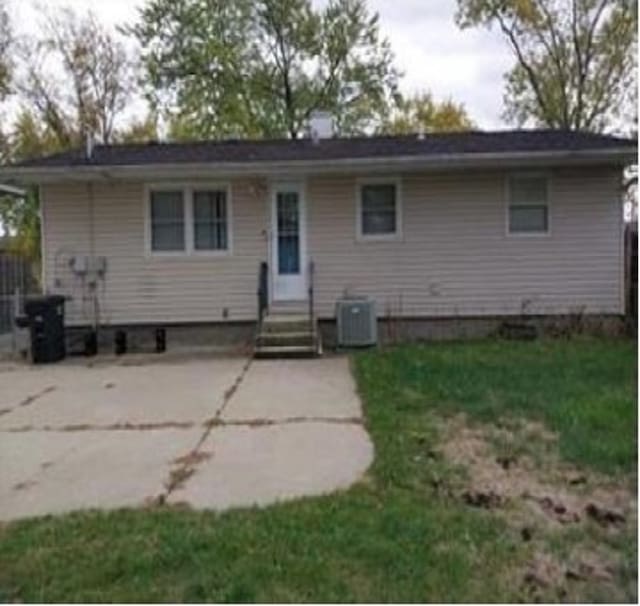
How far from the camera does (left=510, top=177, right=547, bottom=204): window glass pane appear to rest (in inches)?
606

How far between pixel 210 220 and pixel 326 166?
2.41m

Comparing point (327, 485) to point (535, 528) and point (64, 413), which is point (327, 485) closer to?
point (535, 528)

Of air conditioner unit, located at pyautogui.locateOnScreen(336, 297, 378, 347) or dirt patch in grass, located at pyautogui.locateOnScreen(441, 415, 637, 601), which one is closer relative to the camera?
dirt patch in grass, located at pyautogui.locateOnScreen(441, 415, 637, 601)

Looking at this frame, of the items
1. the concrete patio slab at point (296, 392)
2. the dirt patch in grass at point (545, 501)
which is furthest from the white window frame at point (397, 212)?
the dirt patch in grass at point (545, 501)

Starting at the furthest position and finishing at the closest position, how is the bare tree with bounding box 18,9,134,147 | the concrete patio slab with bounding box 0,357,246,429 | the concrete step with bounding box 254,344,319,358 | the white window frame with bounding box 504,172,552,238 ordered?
1. the bare tree with bounding box 18,9,134,147
2. the white window frame with bounding box 504,172,552,238
3. the concrete step with bounding box 254,344,319,358
4. the concrete patio slab with bounding box 0,357,246,429

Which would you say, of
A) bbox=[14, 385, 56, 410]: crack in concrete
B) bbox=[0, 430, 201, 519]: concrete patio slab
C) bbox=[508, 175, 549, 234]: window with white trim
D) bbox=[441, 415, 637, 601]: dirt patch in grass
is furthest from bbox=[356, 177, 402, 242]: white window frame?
bbox=[441, 415, 637, 601]: dirt patch in grass

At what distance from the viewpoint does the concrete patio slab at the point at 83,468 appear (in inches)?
231

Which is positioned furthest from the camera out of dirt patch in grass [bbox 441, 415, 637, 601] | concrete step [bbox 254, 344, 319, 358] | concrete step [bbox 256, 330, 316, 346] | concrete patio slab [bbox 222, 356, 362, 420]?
concrete step [bbox 256, 330, 316, 346]

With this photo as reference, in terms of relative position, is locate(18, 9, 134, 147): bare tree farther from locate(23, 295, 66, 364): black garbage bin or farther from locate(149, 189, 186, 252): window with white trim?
locate(23, 295, 66, 364): black garbage bin

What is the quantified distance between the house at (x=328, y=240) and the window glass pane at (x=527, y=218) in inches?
1.0

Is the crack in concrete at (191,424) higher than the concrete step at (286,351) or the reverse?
the reverse

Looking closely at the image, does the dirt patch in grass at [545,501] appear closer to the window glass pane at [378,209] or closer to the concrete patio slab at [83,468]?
the concrete patio slab at [83,468]

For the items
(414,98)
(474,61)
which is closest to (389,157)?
(474,61)

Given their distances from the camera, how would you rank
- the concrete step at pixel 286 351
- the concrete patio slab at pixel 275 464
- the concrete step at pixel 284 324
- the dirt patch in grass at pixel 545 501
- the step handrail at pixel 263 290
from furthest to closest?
the step handrail at pixel 263 290
the concrete step at pixel 284 324
the concrete step at pixel 286 351
the concrete patio slab at pixel 275 464
the dirt patch in grass at pixel 545 501
